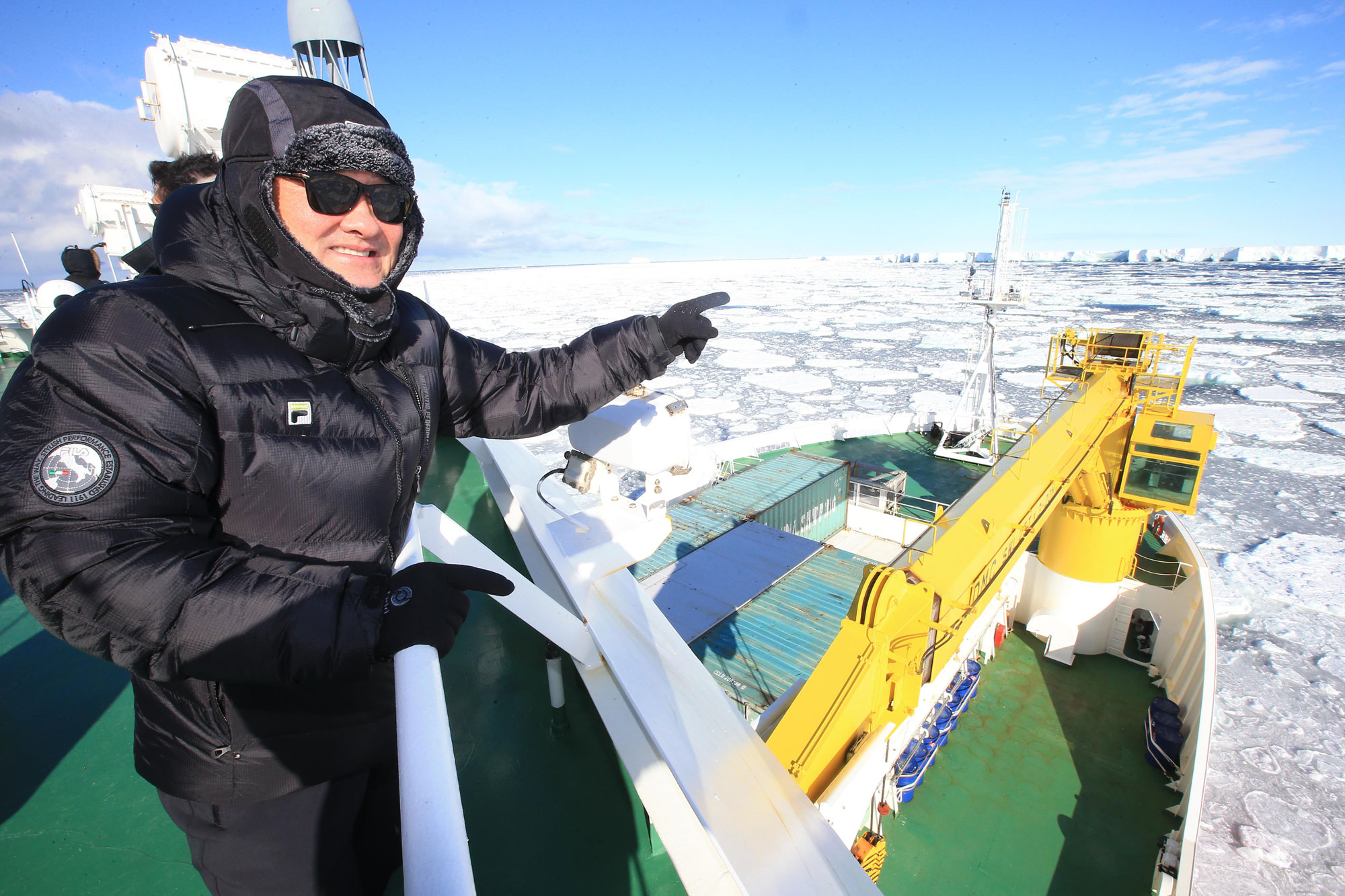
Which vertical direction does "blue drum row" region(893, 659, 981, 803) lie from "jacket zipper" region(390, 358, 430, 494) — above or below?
below

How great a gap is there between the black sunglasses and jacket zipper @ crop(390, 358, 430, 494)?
327 mm

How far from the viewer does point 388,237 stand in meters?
1.27

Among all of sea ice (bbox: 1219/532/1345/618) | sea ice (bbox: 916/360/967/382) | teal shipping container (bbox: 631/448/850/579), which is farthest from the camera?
sea ice (bbox: 916/360/967/382)

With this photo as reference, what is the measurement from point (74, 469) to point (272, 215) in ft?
1.83

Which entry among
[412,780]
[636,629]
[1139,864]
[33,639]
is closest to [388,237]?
[412,780]

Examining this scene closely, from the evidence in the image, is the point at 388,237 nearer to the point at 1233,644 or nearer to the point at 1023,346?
the point at 1233,644

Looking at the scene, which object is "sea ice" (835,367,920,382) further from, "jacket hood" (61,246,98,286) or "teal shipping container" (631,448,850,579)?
"jacket hood" (61,246,98,286)

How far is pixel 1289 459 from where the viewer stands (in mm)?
11727

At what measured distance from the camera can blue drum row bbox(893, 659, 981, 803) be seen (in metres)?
5.01

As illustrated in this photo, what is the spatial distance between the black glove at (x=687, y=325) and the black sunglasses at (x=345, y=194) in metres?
0.85

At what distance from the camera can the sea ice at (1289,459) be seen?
1113cm

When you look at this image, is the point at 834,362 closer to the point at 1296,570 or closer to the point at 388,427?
the point at 1296,570

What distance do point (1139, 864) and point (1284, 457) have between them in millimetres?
11396

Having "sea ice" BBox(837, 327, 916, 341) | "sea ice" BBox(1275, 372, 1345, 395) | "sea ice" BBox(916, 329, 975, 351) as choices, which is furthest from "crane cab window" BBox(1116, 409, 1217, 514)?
"sea ice" BBox(837, 327, 916, 341)
